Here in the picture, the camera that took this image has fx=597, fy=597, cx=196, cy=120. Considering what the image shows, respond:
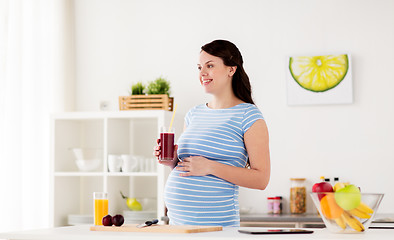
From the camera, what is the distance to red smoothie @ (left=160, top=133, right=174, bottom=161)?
227 cm

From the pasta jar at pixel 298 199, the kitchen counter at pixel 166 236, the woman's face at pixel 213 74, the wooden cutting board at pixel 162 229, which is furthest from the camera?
the pasta jar at pixel 298 199

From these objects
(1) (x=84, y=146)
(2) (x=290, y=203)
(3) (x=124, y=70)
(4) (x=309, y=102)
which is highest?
(3) (x=124, y=70)

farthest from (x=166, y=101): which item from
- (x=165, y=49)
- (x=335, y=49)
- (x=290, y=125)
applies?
(x=335, y=49)

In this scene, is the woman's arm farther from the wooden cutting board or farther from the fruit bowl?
the fruit bowl

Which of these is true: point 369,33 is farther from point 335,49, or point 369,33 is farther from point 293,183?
point 293,183

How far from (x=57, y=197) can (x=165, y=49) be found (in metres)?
1.33

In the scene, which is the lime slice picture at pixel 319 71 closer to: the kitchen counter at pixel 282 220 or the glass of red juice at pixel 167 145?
the kitchen counter at pixel 282 220

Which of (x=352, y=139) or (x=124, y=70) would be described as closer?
(x=352, y=139)

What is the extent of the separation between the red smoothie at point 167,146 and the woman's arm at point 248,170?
0.20ft

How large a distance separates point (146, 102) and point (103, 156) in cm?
48

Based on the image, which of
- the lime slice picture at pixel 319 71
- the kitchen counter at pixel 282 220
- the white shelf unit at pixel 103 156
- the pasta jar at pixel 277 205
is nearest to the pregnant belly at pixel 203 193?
the kitchen counter at pixel 282 220

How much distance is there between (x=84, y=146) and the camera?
179 inches

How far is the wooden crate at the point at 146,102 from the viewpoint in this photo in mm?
4043

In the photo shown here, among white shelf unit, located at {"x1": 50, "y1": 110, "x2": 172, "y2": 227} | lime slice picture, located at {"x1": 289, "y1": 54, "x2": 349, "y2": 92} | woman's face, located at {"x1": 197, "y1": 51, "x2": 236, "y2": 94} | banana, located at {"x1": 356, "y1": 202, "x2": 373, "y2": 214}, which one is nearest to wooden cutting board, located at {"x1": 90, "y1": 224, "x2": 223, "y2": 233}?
banana, located at {"x1": 356, "y1": 202, "x2": 373, "y2": 214}
